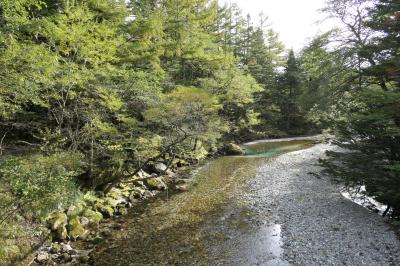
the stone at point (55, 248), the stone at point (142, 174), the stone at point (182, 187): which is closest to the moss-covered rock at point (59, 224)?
the stone at point (55, 248)

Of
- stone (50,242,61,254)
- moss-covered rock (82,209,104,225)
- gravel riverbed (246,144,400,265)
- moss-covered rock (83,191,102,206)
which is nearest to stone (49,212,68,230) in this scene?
stone (50,242,61,254)

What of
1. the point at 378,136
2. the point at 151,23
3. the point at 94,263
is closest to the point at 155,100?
the point at 151,23

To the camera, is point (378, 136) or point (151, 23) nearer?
point (378, 136)

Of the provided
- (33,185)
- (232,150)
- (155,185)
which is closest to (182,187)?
(155,185)

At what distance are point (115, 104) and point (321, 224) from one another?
8.08 meters

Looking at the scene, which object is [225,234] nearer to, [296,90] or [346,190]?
[346,190]

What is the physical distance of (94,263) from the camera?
741cm

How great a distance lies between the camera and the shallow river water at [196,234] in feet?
24.5

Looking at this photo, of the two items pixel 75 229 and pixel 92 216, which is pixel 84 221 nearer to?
pixel 92 216

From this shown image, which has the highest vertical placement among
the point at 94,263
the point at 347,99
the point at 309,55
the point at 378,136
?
the point at 309,55

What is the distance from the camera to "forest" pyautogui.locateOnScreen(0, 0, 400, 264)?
7223 mm

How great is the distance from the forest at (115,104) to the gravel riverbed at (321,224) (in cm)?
117

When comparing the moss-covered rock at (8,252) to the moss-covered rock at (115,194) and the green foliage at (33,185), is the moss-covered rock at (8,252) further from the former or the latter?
the moss-covered rock at (115,194)

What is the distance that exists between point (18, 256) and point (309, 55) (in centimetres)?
1545
